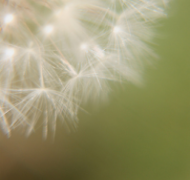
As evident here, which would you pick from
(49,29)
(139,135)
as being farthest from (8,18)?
(139,135)

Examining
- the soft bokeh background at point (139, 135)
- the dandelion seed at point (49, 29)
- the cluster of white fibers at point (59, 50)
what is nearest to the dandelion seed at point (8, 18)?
the cluster of white fibers at point (59, 50)

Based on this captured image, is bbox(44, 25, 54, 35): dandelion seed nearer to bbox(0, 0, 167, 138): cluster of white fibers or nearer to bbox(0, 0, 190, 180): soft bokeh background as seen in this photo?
bbox(0, 0, 167, 138): cluster of white fibers

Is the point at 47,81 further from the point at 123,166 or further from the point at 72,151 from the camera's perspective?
the point at 123,166

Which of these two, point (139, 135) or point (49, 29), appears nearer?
point (49, 29)

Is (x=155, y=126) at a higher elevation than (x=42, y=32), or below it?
below

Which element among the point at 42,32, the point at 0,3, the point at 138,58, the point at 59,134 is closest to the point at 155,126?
the point at 138,58

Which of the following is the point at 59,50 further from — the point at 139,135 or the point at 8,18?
the point at 139,135
